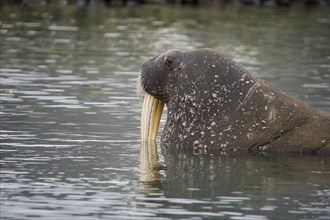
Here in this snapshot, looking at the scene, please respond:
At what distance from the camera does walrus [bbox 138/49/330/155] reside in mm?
15484

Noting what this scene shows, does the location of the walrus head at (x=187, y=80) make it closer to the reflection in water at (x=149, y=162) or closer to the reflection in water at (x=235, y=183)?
the reflection in water at (x=149, y=162)

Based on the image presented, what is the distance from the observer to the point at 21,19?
43.1 meters

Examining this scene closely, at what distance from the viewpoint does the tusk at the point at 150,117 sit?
16219 millimetres

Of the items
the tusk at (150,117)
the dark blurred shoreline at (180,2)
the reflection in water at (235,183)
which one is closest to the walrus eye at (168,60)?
the tusk at (150,117)

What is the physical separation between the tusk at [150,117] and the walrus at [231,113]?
1.30ft

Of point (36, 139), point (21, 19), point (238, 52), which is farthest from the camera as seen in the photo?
point (21, 19)

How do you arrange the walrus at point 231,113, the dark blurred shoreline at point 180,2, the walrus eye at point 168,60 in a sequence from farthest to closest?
the dark blurred shoreline at point 180,2 → the walrus eye at point 168,60 → the walrus at point 231,113

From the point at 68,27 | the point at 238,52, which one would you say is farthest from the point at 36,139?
the point at 68,27

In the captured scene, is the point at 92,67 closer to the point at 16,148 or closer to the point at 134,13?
the point at 16,148

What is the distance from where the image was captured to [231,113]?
50.8 ft

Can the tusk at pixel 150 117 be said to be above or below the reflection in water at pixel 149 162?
above

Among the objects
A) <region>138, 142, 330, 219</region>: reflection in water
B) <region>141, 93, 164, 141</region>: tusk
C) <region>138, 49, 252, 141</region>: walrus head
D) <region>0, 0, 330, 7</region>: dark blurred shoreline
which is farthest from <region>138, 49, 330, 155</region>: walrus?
<region>0, 0, 330, 7</region>: dark blurred shoreline

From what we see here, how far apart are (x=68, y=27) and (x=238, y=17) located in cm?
904

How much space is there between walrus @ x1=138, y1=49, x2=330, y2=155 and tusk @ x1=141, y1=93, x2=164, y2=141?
15.6 inches
